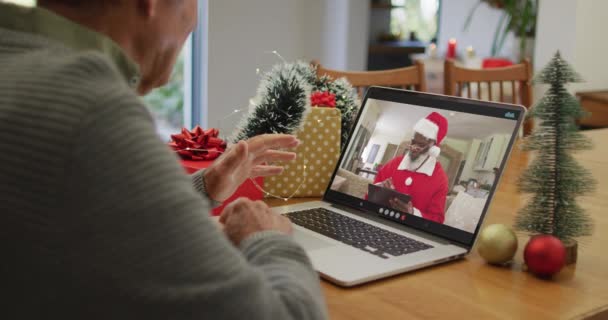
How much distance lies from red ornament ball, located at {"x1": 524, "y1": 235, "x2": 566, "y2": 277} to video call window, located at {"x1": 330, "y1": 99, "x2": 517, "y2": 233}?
0.12m

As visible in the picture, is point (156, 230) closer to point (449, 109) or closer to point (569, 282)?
point (569, 282)

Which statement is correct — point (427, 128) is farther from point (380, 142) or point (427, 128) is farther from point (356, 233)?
point (356, 233)

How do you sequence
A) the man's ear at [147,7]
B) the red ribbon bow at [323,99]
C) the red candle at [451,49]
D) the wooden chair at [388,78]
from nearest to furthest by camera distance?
1. the man's ear at [147,7]
2. the red ribbon bow at [323,99]
3. the wooden chair at [388,78]
4. the red candle at [451,49]

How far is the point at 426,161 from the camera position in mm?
1226

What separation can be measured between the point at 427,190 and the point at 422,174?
0.11 ft

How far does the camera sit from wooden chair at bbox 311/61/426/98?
219 centimetres

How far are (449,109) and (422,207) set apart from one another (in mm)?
183

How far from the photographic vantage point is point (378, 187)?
4.20 ft

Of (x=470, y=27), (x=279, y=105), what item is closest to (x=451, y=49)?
(x=470, y=27)

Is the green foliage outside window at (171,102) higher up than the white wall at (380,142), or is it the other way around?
the white wall at (380,142)

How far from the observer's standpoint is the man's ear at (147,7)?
0.71 m

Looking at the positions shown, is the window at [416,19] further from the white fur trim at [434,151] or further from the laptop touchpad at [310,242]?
the laptop touchpad at [310,242]

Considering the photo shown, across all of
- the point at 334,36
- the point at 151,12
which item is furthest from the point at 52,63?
the point at 334,36

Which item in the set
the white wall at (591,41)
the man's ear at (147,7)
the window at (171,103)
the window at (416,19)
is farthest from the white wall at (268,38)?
the man's ear at (147,7)
